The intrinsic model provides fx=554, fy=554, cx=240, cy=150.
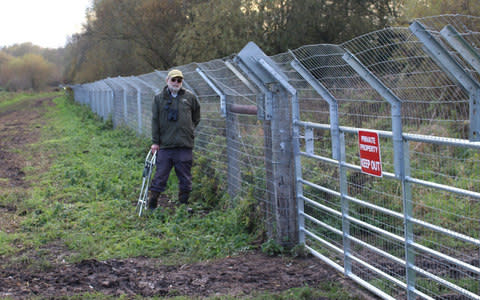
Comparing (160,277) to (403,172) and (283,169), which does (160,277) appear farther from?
(403,172)

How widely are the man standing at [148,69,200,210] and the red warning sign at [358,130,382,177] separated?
12.1 feet

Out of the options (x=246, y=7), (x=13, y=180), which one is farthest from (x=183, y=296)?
(x=246, y=7)

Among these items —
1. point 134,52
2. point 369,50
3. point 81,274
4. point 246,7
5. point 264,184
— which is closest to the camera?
point 369,50

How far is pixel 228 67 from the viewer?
719cm

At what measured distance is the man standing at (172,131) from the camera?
781cm

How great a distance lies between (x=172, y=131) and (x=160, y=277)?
2833 millimetres

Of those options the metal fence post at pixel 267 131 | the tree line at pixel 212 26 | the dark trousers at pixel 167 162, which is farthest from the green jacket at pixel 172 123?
the tree line at pixel 212 26

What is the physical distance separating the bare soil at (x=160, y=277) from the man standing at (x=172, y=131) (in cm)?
204

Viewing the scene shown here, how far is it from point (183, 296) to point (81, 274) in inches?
50.7

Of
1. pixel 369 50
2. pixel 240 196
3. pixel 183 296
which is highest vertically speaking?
pixel 369 50

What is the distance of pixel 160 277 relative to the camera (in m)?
5.43

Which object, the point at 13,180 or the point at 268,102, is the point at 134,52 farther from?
the point at 268,102

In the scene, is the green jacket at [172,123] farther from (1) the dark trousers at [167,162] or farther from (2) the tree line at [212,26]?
(2) the tree line at [212,26]

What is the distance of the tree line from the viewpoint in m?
24.9
